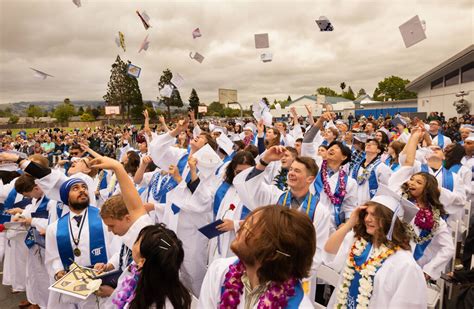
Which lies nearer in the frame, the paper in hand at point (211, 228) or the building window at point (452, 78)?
the paper in hand at point (211, 228)

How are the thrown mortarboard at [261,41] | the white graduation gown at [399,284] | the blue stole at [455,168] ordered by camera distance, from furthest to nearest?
the thrown mortarboard at [261,41] < the blue stole at [455,168] < the white graduation gown at [399,284]

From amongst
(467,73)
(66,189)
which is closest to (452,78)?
(467,73)

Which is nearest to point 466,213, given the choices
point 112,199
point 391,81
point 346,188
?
point 346,188

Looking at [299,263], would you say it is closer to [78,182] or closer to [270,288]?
[270,288]

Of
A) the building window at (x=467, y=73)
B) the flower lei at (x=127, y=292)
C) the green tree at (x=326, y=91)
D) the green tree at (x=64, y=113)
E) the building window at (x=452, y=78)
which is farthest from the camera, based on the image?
the green tree at (x=326, y=91)

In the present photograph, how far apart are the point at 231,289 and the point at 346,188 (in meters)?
3.49

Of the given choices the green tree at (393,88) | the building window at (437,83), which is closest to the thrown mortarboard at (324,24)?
the building window at (437,83)

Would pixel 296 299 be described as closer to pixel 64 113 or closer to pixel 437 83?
pixel 437 83

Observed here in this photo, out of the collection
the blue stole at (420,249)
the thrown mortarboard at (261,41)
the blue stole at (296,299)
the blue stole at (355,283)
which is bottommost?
the blue stole at (420,249)

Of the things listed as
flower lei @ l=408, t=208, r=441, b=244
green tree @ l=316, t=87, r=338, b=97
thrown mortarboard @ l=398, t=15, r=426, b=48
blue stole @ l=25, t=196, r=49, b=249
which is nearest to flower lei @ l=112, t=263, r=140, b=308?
blue stole @ l=25, t=196, r=49, b=249

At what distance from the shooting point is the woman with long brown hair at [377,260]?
2.40m

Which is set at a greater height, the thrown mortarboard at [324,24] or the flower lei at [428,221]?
the thrown mortarboard at [324,24]

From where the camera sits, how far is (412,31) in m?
6.37

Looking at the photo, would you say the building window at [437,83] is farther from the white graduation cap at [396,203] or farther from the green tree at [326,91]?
the green tree at [326,91]
